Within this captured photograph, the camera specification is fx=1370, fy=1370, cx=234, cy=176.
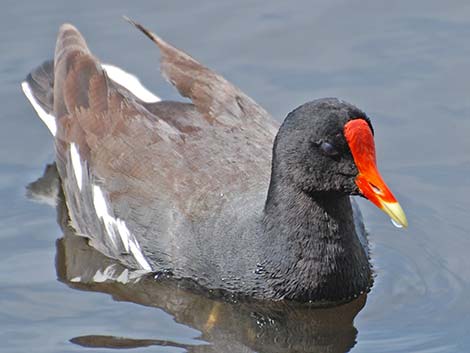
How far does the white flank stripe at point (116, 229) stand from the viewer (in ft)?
26.8

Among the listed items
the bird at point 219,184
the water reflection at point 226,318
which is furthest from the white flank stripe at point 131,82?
the water reflection at point 226,318

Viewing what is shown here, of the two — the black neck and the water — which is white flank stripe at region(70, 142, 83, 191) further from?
the black neck

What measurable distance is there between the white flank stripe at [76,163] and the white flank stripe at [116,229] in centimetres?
24

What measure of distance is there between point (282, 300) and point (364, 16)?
126 inches

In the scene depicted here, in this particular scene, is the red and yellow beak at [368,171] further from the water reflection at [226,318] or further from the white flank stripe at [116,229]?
the white flank stripe at [116,229]

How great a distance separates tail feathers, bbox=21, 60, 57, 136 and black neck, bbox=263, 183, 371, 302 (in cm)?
206

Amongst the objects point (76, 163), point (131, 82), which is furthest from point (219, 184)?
point (131, 82)

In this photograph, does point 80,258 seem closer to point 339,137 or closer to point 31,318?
point 31,318

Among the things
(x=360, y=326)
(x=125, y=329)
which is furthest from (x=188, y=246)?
(x=360, y=326)

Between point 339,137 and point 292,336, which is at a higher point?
point 339,137

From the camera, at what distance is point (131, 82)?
9273mm

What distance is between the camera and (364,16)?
10281 millimetres

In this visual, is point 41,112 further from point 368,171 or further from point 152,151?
point 368,171

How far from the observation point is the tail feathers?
9164 millimetres
